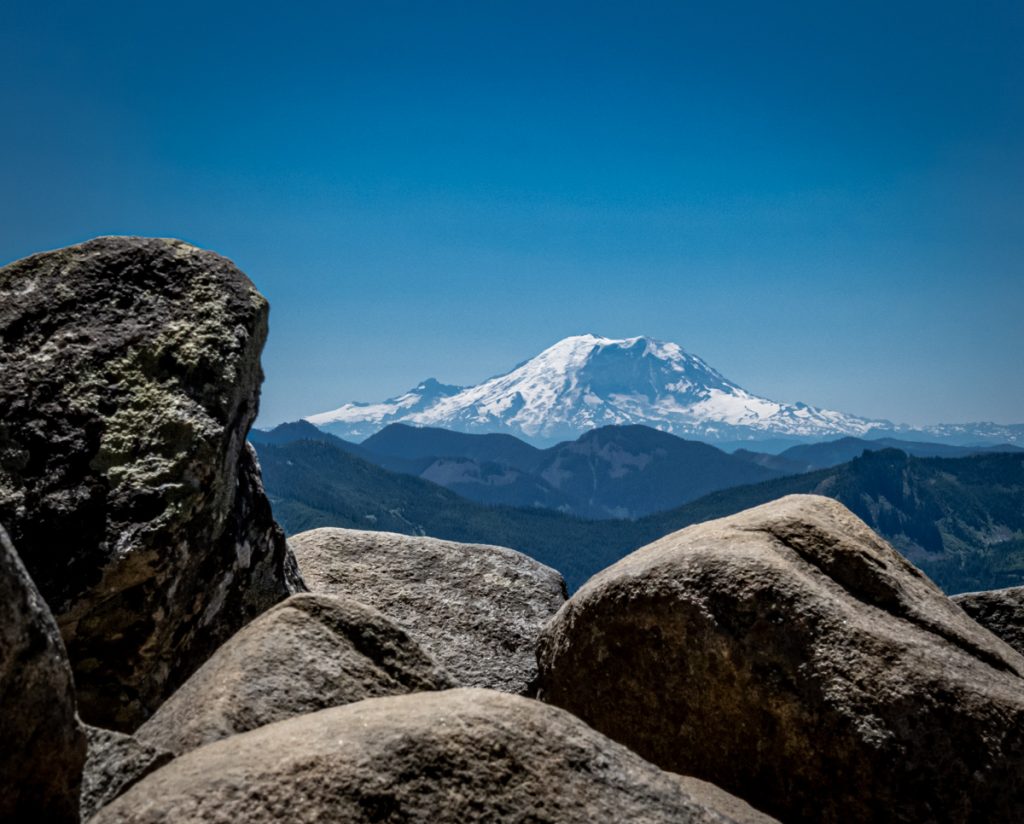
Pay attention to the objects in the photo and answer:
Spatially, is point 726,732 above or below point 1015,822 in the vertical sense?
above

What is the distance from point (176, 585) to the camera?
827 cm

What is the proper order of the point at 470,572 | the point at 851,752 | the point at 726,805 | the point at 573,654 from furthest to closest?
the point at 470,572
the point at 573,654
the point at 851,752
the point at 726,805

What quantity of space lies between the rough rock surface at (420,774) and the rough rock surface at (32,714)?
703 millimetres

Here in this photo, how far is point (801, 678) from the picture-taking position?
754 cm

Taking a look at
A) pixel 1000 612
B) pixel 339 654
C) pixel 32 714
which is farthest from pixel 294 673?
pixel 1000 612

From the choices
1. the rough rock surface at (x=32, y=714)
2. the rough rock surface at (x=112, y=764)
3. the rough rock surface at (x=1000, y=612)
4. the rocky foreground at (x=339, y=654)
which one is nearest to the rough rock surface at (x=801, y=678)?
the rocky foreground at (x=339, y=654)

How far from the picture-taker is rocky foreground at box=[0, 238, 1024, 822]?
4965 millimetres

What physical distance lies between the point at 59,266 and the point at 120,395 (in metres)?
1.57

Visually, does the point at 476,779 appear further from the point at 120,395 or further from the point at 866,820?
the point at 120,395

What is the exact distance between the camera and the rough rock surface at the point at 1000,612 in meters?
11.0

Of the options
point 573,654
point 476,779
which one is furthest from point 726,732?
point 476,779

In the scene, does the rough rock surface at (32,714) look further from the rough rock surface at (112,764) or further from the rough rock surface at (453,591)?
the rough rock surface at (453,591)

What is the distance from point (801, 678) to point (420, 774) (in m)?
4.01

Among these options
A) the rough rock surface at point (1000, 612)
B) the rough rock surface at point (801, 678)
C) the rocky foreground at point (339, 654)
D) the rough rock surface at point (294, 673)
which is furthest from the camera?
the rough rock surface at point (1000, 612)
